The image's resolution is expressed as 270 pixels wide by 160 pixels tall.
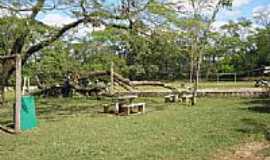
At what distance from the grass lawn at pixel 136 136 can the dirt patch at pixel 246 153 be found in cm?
21

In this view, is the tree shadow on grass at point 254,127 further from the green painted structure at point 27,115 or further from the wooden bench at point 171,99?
the wooden bench at point 171,99

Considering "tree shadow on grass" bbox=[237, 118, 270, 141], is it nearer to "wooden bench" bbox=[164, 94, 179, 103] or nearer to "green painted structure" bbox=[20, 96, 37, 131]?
"green painted structure" bbox=[20, 96, 37, 131]

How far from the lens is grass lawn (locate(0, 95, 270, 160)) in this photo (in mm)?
8117

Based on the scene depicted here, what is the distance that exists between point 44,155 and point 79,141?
5.16 ft

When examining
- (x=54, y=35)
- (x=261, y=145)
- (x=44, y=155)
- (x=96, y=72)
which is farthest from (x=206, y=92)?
(x=44, y=155)

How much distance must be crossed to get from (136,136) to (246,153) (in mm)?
2565

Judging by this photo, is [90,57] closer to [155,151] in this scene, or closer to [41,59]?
[41,59]

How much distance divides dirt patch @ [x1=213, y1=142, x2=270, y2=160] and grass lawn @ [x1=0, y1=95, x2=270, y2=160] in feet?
0.70

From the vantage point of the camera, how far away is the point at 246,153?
8336 millimetres

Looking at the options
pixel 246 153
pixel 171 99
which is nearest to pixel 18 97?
pixel 246 153

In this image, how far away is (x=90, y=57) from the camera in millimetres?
25297

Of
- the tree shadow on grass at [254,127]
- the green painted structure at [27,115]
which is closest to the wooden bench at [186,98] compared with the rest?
the tree shadow on grass at [254,127]

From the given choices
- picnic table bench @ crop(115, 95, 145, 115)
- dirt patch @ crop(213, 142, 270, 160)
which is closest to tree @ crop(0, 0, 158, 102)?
picnic table bench @ crop(115, 95, 145, 115)

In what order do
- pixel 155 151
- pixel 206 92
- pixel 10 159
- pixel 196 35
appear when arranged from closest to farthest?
pixel 10 159 < pixel 155 151 < pixel 196 35 < pixel 206 92
